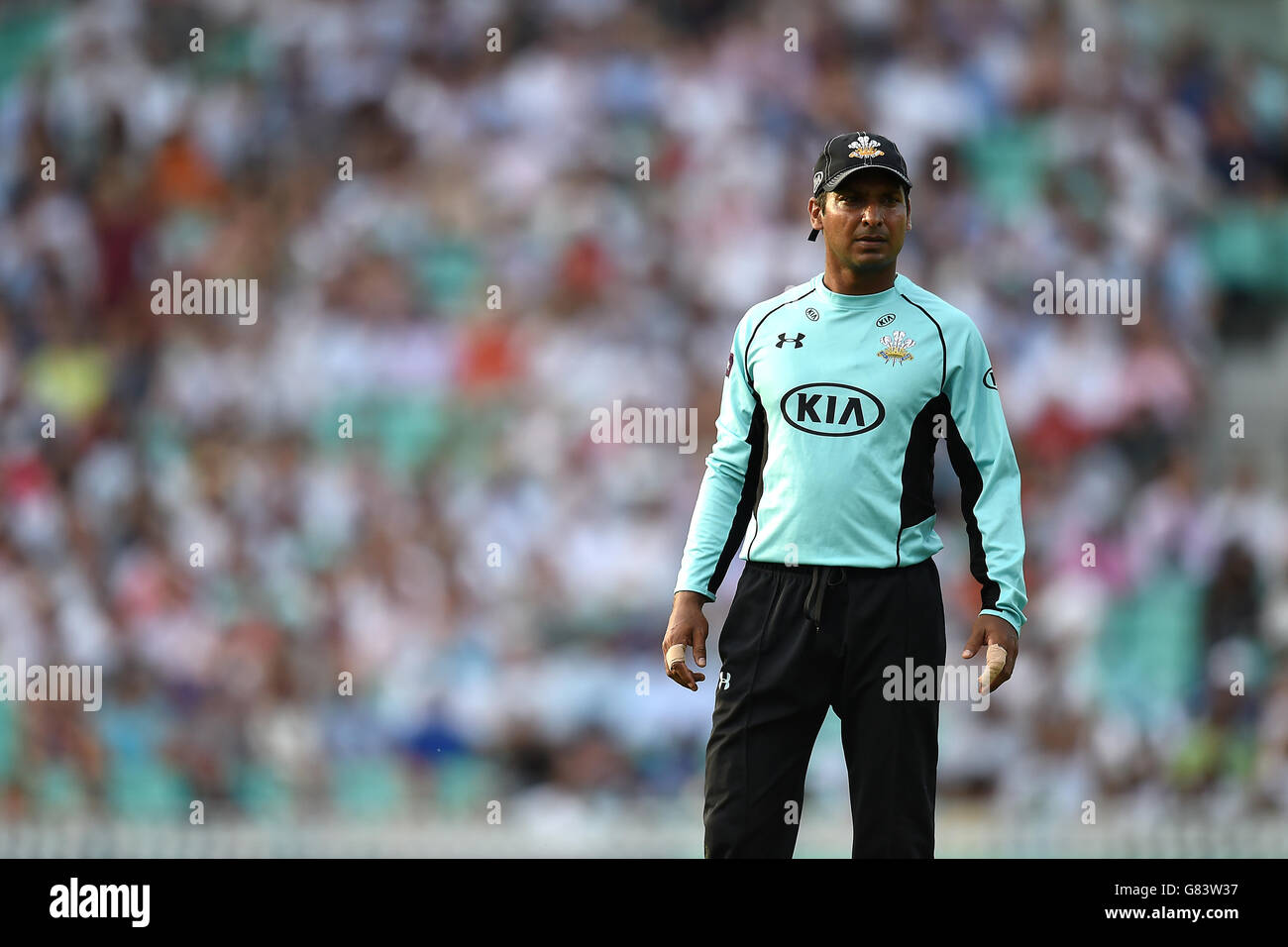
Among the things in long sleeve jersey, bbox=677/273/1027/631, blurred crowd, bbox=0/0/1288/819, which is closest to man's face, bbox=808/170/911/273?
long sleeve jersey, bbox=677/273/1027/631

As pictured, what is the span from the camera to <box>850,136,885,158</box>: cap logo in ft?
12.4

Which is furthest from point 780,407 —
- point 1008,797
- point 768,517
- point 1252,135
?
point 1252,135

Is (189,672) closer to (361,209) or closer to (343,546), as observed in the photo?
(343,546)

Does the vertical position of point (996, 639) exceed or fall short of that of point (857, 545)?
it falls short

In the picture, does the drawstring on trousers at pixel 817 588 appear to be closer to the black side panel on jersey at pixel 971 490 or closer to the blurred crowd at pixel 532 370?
the black side panel on jersey at pixel 971 490

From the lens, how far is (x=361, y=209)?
9445 mm

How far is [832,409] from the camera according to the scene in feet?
12.5

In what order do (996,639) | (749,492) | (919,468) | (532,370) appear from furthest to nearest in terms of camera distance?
(532,370), (749,492), (919,468), (996,639)

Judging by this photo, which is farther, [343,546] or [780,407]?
[343,546]

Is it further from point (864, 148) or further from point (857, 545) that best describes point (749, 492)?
→ point (864, 148)

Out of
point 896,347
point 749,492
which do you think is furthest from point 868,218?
point 749,492

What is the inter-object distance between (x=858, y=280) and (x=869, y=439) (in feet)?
1.27

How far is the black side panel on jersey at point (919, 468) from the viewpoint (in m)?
3.79
